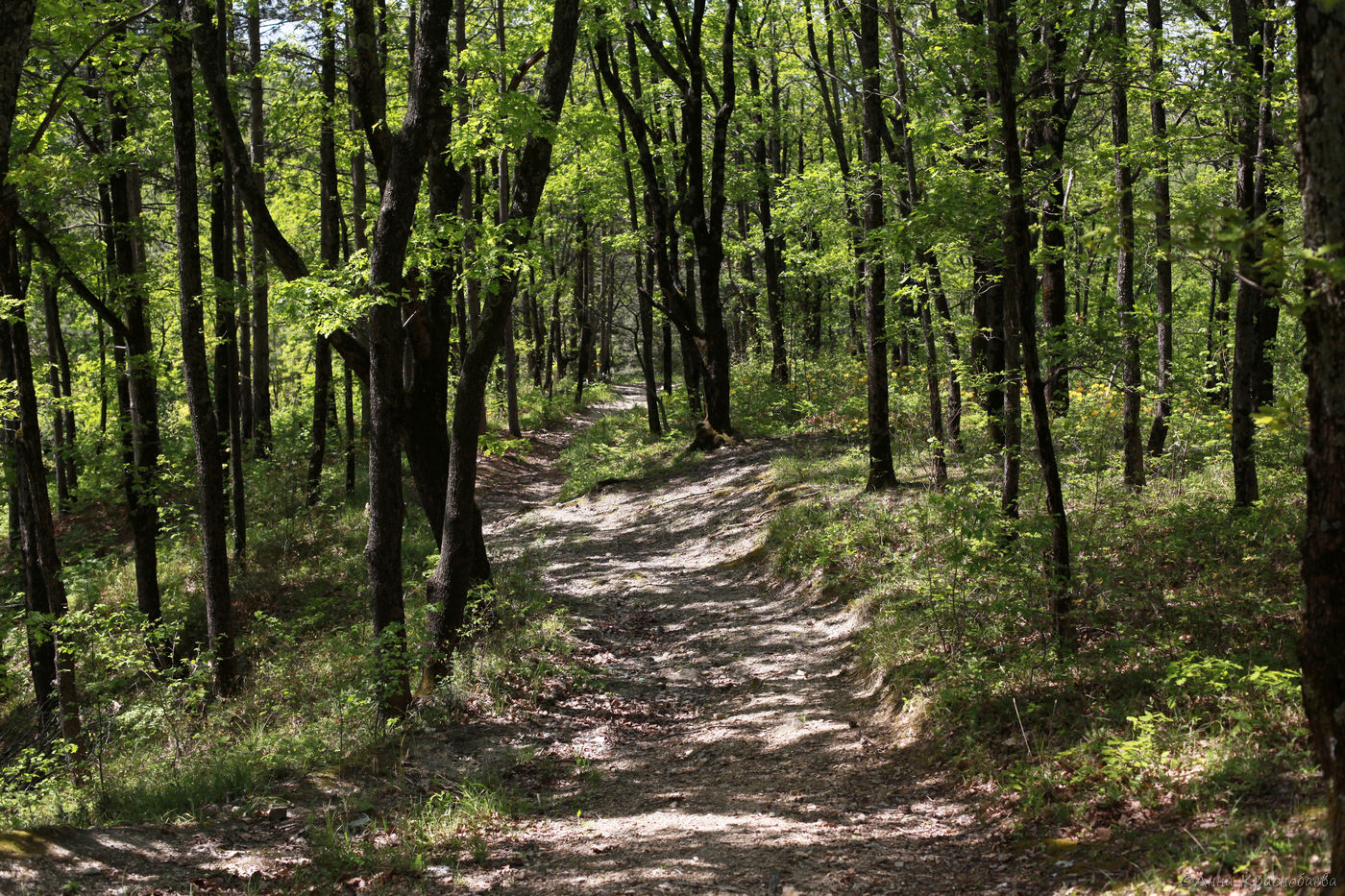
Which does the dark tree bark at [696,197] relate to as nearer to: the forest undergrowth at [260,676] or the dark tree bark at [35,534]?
the forest undergrowth at [260,676]

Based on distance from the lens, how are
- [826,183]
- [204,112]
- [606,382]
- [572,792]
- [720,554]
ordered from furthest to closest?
[606,382] → [826,183] → [720,554] → [204,112] → [572,792]

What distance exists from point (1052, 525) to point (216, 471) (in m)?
9.21

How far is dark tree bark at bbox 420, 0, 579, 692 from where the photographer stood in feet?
26.4

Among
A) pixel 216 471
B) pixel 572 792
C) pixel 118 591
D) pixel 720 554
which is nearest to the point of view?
pixel 572 792

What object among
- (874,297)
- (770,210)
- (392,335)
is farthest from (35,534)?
(770,210)

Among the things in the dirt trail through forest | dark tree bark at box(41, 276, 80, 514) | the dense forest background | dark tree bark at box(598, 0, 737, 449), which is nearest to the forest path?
the dirt trail through forest

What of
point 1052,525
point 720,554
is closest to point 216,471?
point 720,554

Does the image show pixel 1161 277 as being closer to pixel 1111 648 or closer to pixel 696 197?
pixel 1111 648

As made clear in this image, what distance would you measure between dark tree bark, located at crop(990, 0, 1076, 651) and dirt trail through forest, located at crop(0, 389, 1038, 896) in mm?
1736

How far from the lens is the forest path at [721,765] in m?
4.46

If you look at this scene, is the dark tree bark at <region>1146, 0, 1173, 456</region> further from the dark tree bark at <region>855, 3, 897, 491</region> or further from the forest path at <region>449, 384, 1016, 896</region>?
the forest path at <region>449, 384, 1016, 896</region>

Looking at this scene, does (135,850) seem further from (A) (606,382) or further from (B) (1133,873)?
(A) (606,382)

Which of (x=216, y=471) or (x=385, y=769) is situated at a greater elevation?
(x=216, y=471)

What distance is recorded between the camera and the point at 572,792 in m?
5.91
